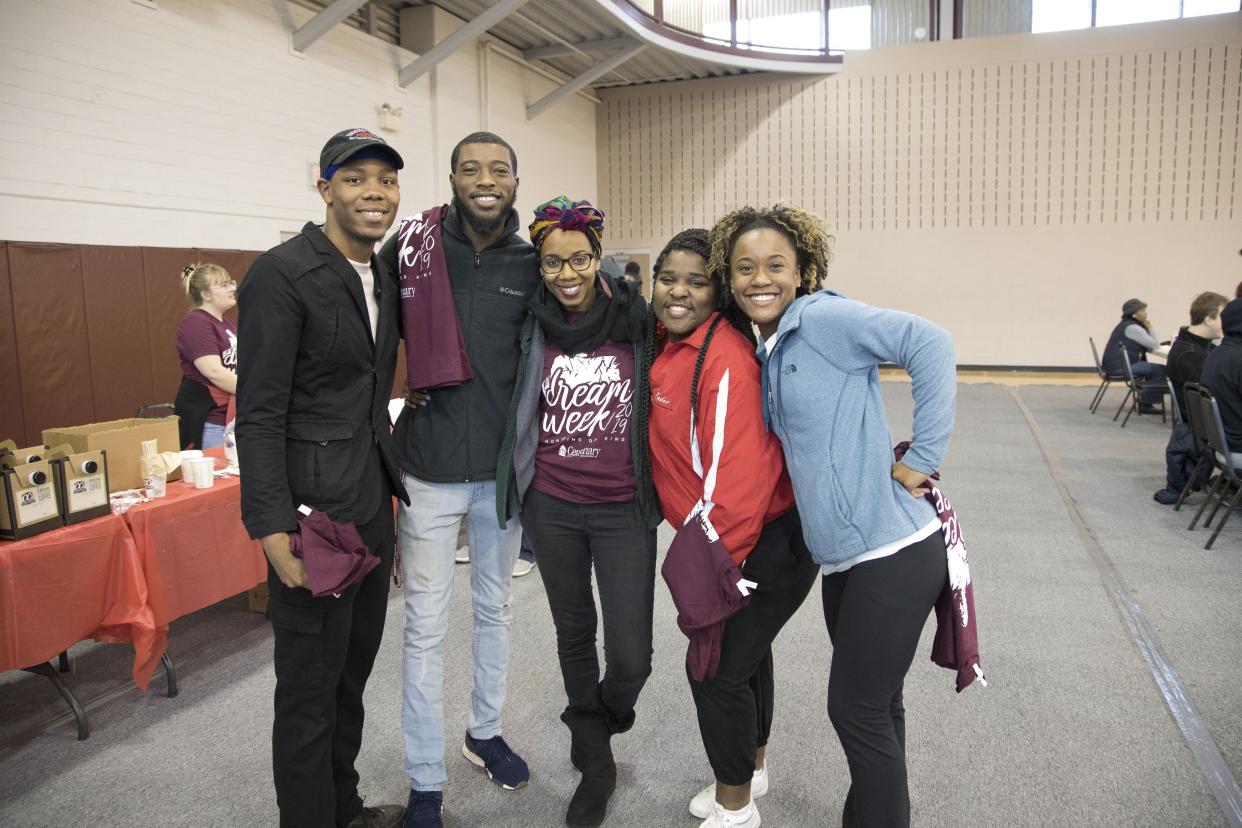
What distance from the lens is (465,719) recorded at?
270 centimetres

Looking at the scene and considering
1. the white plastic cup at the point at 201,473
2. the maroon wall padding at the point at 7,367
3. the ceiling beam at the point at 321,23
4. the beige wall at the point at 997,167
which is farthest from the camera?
the beige wall at the point at 997,167

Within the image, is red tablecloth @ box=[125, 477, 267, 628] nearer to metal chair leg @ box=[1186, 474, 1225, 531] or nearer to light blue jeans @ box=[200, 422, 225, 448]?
light blue jeans @ box=[200, 422, 225, 448]

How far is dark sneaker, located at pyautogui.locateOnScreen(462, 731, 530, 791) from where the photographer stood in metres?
2.30

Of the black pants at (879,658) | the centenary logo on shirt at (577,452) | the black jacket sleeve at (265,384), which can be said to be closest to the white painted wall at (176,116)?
the black jacket sleeve at (265,384)

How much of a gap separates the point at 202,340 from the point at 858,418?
355 cm

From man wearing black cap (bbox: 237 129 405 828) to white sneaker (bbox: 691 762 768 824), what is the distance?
947 mm

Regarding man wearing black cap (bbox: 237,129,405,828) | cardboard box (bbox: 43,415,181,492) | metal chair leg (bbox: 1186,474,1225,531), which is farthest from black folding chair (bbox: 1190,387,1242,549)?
cardboard box (bbox: 43,415,181,492)

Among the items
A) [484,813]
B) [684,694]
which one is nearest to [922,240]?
[684,694]

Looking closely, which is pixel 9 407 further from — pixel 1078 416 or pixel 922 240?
pixel 922 240

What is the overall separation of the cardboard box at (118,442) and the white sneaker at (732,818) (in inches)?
97.1

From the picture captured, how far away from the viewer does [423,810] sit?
2.08 metres

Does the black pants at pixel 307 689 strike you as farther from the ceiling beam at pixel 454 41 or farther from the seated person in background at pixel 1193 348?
the ceiling beam at pixel 454 41

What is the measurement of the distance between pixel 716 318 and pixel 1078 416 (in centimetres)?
856

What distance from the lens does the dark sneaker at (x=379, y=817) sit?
205 cm
